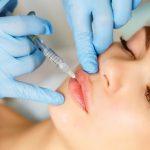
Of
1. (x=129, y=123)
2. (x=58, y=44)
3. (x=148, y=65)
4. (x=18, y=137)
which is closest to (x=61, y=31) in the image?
(x=58, y=44)

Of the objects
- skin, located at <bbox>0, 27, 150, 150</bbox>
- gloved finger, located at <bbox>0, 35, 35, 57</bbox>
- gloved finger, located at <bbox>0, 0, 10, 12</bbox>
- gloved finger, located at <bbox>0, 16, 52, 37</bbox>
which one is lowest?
skin, located at <bbox>0, 27, 150, 150</bbox>

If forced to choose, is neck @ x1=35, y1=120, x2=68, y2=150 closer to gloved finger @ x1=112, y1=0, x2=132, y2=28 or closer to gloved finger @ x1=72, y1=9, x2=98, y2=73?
gloved finger @ x1=72, y1=9, x2=98, y2=73

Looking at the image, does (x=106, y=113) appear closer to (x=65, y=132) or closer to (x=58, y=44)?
(x=65, y=132)

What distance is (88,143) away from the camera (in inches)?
46.0

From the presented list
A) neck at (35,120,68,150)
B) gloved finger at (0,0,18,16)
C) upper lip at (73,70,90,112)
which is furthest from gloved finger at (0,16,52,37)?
neck at (35,120,68,150)

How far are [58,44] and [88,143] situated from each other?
91 centimetres

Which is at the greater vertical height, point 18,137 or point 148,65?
point 148,65

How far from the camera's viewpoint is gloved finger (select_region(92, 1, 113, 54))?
1.22 meters

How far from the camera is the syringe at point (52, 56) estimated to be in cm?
126

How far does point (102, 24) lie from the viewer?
4.00ft

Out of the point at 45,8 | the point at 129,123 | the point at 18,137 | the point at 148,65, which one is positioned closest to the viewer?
the point at 129,123

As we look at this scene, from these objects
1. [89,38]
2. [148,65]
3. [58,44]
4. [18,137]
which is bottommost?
[18,137]

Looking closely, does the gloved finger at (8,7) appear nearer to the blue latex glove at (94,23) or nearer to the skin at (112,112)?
the blue latex glove at (94,23)

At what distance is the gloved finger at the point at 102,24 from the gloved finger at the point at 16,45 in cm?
28
